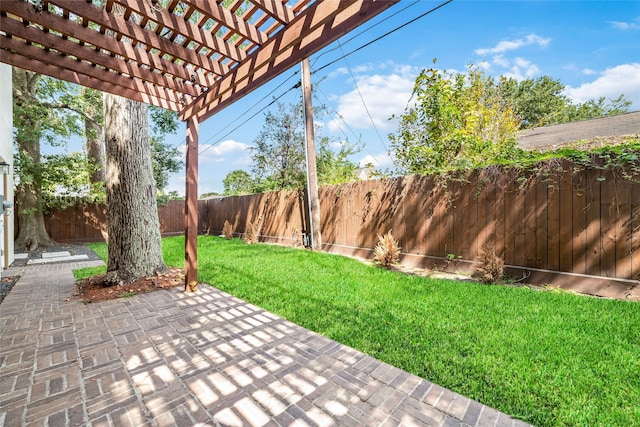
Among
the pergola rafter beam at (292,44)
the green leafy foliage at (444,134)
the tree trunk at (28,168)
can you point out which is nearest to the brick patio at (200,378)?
the pergola rafter beam at (292,44)

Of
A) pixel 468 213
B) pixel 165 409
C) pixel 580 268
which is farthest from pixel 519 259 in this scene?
pixel 165 409

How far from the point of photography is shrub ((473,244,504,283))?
168 inches

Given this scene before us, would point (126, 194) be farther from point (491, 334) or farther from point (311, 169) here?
point (491, 334)

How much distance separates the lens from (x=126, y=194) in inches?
178

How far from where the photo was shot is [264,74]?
8.75 feet

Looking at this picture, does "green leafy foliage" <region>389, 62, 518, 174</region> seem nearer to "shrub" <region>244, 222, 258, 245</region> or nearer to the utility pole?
the utility pole

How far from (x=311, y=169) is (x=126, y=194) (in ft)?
13.8

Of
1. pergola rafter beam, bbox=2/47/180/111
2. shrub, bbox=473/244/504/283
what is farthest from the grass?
pergola rafter beam, bbox=2/47/180/111

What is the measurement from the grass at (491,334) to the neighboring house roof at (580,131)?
6.68 m

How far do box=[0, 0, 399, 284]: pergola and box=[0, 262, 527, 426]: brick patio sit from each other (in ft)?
7.76

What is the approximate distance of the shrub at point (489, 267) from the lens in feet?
14.0

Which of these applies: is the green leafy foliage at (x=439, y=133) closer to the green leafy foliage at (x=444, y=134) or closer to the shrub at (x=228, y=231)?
the green leafy foliage at (x=444, y=134)

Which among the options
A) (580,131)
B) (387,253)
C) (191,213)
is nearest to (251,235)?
(387,253)

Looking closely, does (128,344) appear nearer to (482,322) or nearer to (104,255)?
(482,322)
